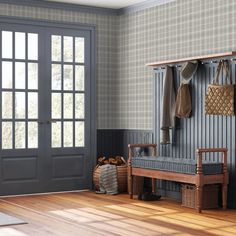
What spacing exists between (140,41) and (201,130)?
2066 millimetres

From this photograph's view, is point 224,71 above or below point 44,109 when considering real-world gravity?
above

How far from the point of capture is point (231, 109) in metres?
6.95

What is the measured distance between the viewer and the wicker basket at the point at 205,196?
7.15 meters

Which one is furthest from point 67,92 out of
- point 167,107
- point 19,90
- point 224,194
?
point 224,194

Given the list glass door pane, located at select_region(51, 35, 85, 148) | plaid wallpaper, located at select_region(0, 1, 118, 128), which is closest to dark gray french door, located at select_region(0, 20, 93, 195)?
glass door pane, located at select_region(51, 35, 85, 148)

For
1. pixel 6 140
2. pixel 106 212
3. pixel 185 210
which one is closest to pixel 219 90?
pixel 185 210

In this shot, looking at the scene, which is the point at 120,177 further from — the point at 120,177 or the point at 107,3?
the point at 107,3

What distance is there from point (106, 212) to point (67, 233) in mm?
1316

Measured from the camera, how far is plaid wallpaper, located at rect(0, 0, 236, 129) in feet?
24.6

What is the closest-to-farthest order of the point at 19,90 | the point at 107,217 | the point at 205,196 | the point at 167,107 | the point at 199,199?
the point at 107,217 → the point at 199,199 → the point at 205,196 → the point at 167,107 → the point at 19,90

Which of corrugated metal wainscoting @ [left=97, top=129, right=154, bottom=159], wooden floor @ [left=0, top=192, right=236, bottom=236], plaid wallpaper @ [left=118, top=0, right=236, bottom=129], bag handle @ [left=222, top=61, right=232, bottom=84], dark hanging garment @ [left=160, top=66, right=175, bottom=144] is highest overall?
plaid wallpaper @ [left=118, top=0, right=236, bottom=129]

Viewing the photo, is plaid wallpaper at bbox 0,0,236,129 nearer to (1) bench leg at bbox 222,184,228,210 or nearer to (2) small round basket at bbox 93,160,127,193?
(2) small round basket at bbox 93,160,127,193

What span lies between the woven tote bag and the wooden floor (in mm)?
1230

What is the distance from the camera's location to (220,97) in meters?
7.03
